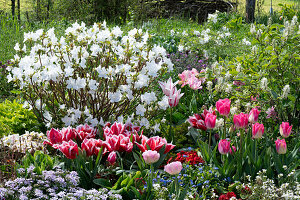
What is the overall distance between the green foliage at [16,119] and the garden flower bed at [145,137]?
0.05 ft

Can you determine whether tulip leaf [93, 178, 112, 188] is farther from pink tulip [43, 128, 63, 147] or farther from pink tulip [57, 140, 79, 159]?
pink tulip [43, 128, 63, 147]

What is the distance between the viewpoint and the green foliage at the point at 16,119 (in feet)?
11.5

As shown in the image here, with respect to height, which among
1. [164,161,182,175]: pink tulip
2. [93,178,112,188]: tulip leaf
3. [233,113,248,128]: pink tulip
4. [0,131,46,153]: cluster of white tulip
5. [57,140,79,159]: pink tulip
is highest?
[233,113,248,128]: pink tulip

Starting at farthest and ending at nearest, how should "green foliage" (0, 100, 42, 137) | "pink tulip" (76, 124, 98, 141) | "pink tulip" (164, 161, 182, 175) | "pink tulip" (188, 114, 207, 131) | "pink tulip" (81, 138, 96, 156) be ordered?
"green foliage" (0, 100, 42, 137) → "pink tulip" (188, 114, 207, 131) → "pink tulip" (76, 124, 98, 141) → "pink tulip" (81, 138, 96, 156) → "pink tulip" (164, 161, 182, 175)

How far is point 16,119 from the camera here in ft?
11.7

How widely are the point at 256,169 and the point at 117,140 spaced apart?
1116 mm

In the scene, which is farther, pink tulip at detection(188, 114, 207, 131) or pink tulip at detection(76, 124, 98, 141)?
pink tulip at detection(188, 114, 207, 131)

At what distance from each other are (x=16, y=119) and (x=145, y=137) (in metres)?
1.50

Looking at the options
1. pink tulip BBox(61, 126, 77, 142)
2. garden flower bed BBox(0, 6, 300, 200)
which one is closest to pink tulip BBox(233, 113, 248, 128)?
garden flower bed BBox(0, 6, 300, 200)

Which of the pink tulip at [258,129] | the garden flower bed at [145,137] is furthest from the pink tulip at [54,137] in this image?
the pink tulip at [258,129]

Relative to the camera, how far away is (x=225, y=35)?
6504 millimetres

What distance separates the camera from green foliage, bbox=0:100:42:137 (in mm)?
3498

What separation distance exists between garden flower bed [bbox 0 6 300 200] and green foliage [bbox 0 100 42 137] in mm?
15

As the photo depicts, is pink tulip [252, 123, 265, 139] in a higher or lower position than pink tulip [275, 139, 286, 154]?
higher
